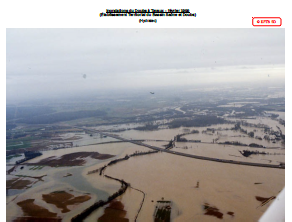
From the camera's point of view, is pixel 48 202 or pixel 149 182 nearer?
pixel 48 202

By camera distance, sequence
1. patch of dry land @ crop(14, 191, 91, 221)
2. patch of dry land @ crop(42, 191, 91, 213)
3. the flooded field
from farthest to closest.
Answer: patch of dry land @ crop(42, 191, 91, 213) → the flooded field → patch of dry land @ crop(14, 191, 91, 221)

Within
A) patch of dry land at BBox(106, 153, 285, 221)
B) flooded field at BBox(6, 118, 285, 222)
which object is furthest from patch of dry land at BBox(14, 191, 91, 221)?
patch of dry land at BBox(106, 153, 285, 221)

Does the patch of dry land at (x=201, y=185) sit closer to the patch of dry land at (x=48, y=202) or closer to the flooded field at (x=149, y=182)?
the flooded field at (x=149, y=182)

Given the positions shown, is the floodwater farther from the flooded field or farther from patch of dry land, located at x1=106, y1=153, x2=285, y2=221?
patch of dry land, located at x1=106, y1=153, x2=285, y2=221

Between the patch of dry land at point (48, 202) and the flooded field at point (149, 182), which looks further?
the flooded field at point (149, 182)

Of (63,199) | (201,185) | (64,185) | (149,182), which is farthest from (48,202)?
(201,185)

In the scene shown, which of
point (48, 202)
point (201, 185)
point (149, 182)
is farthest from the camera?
point (149, 182)

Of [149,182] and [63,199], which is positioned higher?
[149,182]

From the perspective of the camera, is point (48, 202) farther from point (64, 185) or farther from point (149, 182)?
point (149, 182)

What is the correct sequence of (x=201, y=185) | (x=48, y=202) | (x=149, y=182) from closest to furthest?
(x=48, y=202) → (x=201, y=185) → (x=149, y=182)

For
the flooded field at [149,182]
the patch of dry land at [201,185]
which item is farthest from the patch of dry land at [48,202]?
the patch of dry land at [201,185]

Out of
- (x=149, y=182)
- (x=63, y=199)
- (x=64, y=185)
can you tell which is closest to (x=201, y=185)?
(x=149, y=182)
